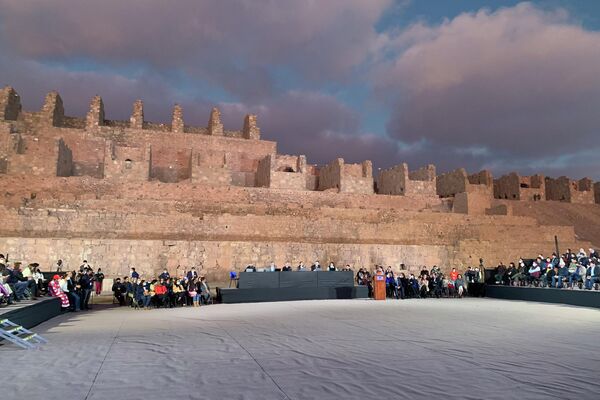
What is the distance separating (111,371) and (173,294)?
36.7 ft

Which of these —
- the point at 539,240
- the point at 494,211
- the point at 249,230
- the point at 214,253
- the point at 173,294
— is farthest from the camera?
the point at 494,211

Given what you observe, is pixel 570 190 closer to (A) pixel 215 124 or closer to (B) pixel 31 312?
(A) pixel 215 124

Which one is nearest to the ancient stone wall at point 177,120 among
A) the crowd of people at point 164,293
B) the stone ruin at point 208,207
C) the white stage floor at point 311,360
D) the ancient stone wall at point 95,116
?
the stone ruin at point 208,207

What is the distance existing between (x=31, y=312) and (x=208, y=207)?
19.1 metres

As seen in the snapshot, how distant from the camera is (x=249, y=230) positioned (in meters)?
28.0

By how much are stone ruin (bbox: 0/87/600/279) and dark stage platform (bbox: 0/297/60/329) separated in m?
11.6

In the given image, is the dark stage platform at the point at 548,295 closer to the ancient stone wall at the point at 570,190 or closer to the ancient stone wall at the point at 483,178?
the ancient stone wall at the point at 483,178

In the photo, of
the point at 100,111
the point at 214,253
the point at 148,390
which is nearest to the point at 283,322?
the point at 148,390

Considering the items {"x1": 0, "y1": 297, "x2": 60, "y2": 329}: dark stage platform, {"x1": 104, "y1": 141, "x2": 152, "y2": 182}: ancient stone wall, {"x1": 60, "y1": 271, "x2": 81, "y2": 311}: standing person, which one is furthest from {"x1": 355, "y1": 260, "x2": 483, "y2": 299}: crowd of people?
{"x1": 104, "y1": 141, "x2": 152, "y2": 182}: ancient stone wall

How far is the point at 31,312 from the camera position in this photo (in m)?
10.5

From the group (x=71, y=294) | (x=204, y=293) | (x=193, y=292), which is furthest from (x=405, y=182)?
(x=71, y=294)

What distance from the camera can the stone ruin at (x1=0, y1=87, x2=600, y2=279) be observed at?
81.4 feet

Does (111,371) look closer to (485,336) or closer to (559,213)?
(485,336)

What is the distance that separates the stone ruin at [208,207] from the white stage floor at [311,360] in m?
13.9
